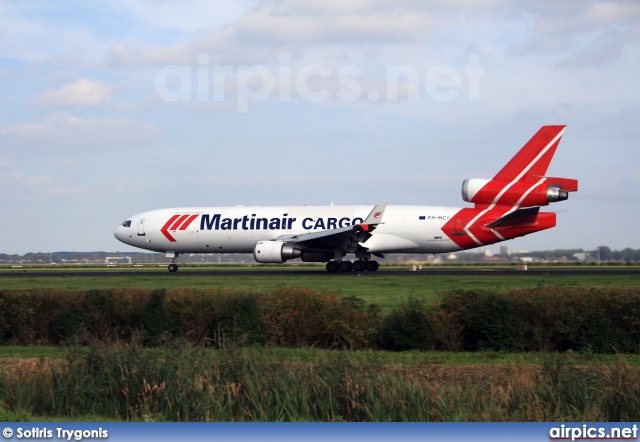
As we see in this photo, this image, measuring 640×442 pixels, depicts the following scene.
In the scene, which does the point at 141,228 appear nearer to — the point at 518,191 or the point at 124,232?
the point at 124,232

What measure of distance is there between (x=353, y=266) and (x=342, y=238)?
3.23 m

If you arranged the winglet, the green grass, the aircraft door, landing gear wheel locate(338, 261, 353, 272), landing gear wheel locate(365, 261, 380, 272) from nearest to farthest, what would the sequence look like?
the green grass, the winglet, landing gear wheel locate(338, 261, 353, 272), landing gear wheel locate(365, 261, 380, 272), the aircraft door

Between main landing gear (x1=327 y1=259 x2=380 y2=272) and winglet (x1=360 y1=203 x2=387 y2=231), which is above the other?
winglet (x1=360 y1=203 x2=387 y2=231)

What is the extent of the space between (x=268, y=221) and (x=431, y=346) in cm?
3114

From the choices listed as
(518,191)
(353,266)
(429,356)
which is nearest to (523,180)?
(518,191)

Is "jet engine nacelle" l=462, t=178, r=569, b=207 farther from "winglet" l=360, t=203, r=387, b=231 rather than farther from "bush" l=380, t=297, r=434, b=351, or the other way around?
"bush" l=380, t=297, r=434, b=351

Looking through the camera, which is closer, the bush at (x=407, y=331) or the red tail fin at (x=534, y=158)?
the bush at (x=407, y=331)

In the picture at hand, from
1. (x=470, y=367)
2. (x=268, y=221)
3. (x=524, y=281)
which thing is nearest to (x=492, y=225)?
(x=524, y=281)

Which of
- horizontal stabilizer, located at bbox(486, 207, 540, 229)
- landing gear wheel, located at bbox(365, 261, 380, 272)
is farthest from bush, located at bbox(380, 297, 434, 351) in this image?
landing gear wheel, located at bbox(365, 261, 380, 272)

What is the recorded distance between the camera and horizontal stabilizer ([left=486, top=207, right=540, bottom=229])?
4191cm

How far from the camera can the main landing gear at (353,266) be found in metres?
44.8

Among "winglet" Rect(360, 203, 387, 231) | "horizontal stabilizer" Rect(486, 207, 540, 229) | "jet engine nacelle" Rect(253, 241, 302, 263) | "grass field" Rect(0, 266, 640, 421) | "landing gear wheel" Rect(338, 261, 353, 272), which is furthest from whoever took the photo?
"landing gear wheel" Rect(338, 261, 353, 272)

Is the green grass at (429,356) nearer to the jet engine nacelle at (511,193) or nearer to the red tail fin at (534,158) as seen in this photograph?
the jet engine nacelle at (511,193)

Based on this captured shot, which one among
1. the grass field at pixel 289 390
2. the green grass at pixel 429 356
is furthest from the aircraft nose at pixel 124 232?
the grass field at pixel 289 390
